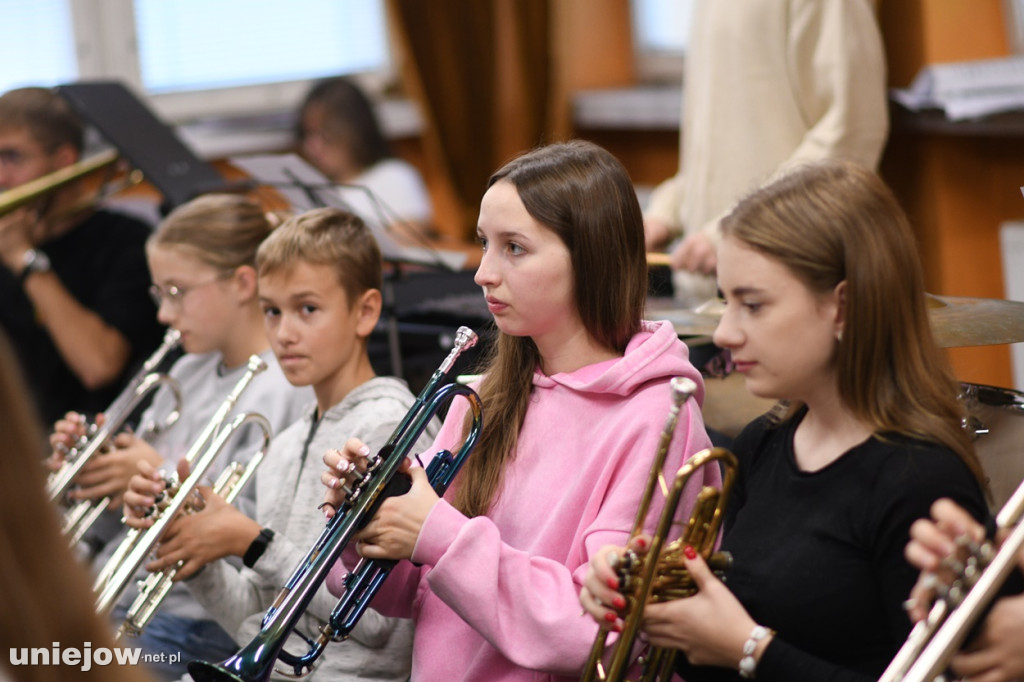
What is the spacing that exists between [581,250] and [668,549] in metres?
0.45

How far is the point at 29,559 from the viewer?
629 millimetres

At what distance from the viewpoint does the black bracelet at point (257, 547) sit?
175cm

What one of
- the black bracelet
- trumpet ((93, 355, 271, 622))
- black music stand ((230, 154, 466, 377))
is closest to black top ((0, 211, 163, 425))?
black music stand ((230, 154, 466, 377))

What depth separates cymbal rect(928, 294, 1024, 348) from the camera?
4.75ft

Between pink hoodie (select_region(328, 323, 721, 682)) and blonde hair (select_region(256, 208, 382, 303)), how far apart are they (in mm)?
399

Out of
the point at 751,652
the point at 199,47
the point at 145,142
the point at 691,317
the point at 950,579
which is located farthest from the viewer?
the point at 199,47

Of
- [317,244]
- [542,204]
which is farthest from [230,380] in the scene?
[542,204]

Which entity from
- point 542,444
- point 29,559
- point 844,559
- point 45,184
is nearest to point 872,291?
point 844,559

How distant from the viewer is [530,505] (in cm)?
155

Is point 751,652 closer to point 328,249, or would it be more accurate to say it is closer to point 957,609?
point 957,609

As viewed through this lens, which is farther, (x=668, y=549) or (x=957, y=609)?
(x=668, y=549)

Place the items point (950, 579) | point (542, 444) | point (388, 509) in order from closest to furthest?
1. point (950, 579)
2. point (388, 509)
3. point (542, 444)

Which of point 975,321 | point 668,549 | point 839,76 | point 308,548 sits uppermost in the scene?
point 839,76

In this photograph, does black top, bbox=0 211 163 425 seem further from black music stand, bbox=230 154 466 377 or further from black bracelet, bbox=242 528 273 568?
black bracelet, bbox=242 528 273 568
